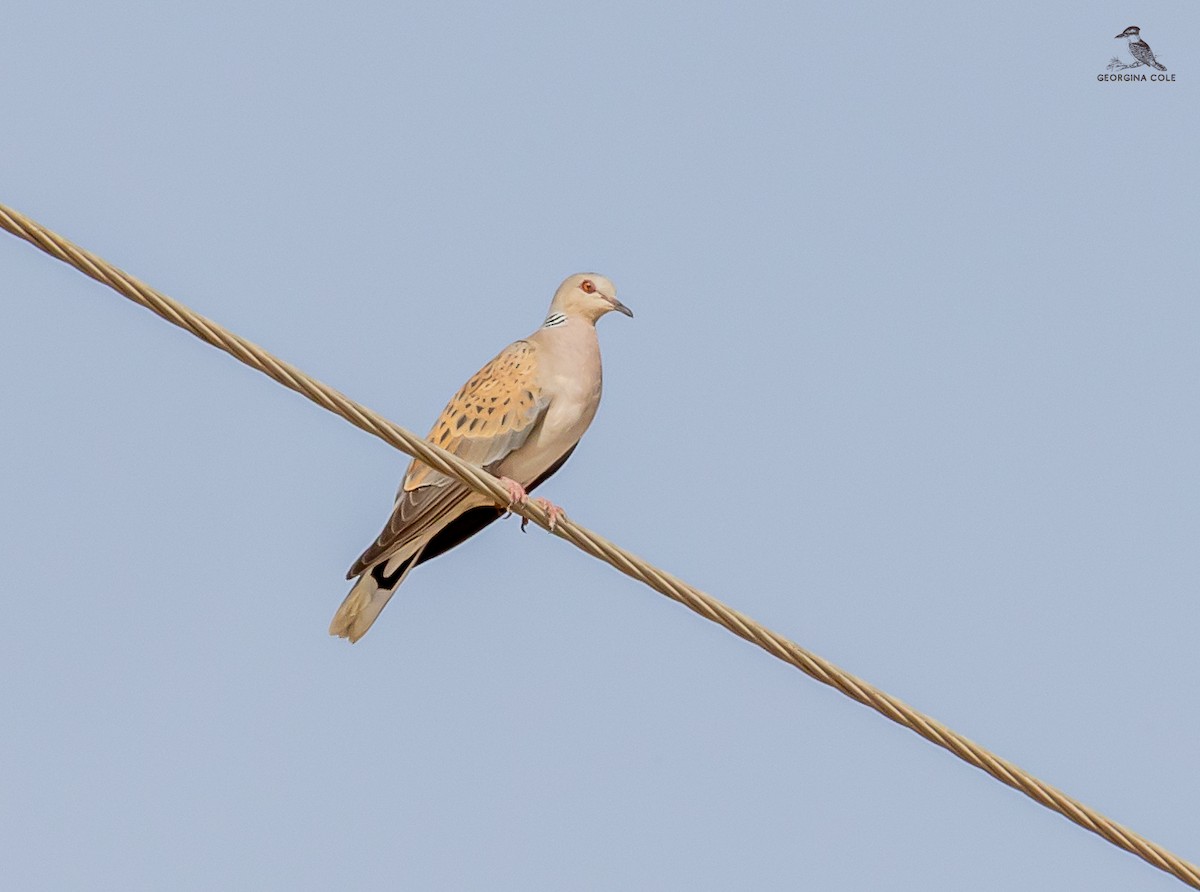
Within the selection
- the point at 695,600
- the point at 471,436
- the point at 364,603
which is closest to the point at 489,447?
the point at 471,436

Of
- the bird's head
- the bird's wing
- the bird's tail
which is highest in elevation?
the bird's head

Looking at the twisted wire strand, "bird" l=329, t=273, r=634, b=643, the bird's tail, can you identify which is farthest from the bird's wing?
the twisted wire strand

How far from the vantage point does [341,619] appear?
7.08 metres

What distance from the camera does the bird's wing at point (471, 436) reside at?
684cm

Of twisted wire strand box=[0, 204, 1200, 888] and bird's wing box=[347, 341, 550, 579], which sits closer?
twisted wire strand box=[0, 204, 1200, 888]

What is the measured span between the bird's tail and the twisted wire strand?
229cm

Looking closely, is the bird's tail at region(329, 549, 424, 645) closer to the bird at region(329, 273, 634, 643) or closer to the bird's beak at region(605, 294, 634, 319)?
the bird at region(329, 273, 634, 643)

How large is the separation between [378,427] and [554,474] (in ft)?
9.36

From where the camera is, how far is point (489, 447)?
715cm

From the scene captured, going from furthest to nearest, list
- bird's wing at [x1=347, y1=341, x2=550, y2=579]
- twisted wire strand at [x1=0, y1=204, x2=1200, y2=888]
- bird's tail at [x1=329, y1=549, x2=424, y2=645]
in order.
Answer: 1. bird's tail at [x1=329, y1=549, x2=424, y2=645]
2. bird's wing at [x1=347, y1=341, x2=550, y2=579]
3. twisted wire strand at [x1=0, y1=204, x2=1200, y2=888]

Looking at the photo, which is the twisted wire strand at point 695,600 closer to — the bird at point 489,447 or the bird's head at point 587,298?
the bird at point 489,447

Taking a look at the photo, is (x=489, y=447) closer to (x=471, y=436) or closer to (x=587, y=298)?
(x=471, y=436)

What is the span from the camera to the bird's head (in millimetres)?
7551

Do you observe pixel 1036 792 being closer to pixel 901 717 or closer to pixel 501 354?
pixel 901 717
